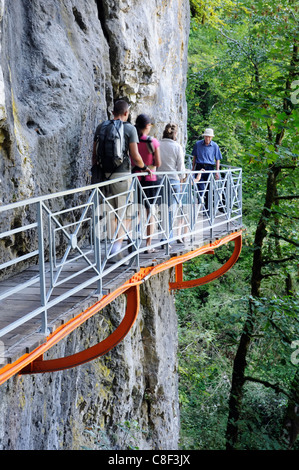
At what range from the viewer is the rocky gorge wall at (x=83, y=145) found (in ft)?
17.1

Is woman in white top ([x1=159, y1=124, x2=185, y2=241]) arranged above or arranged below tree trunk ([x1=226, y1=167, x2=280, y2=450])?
above

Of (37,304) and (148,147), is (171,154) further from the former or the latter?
(37,304)

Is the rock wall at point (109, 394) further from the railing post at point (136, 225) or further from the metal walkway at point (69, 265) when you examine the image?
the railing post at point (136, 225)

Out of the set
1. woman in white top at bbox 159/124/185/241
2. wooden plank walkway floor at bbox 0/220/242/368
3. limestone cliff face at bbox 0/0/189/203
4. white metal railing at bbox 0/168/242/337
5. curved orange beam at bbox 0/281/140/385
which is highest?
limestone cliff face at bbox 0/0/189/203

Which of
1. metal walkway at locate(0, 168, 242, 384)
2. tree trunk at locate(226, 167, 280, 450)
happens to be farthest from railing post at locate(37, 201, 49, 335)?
tree trunk at locate(226, 167, 280, 450)

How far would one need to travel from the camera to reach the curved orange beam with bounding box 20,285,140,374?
459cm

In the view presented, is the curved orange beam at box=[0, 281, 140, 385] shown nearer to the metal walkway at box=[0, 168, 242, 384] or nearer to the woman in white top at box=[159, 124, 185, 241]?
the metal walkway at box=[0, 168, 242, 384]

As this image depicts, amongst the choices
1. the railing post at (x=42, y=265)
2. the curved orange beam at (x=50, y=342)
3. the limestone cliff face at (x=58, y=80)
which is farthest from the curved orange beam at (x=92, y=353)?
the limestone cliff face at (x=58, y=80)

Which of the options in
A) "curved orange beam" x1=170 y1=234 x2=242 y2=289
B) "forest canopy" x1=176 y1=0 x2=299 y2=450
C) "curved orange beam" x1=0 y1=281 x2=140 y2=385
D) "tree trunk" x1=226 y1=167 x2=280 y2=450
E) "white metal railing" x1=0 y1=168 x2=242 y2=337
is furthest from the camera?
"tree trunk" x1=226 y1=167 x2=280 y2=450

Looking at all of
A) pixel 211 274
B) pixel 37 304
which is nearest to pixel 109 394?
pixel 211 274

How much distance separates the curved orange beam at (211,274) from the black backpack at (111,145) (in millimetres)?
4038

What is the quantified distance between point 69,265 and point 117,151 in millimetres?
1371

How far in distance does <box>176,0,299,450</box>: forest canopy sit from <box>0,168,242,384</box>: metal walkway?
237cm

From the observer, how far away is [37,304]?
4.12 m
